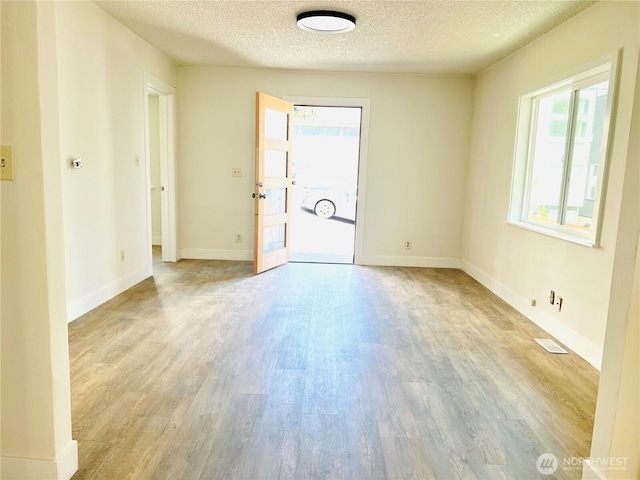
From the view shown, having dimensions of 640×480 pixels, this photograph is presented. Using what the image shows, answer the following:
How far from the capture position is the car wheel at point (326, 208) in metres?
9.70

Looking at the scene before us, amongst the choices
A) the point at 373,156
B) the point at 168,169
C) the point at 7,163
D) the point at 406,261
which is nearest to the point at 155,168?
the point at 168,169

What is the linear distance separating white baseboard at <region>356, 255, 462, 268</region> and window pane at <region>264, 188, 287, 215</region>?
1.23 meters

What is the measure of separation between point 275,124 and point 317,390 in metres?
3.61

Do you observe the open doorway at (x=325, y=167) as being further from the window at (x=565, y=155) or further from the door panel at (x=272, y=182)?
the window at (x=565, y=155)

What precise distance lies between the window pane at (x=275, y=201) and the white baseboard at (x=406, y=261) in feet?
4.02

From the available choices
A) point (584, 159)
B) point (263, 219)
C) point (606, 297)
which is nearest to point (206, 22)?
point (263, 219)

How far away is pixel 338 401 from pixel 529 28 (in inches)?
131

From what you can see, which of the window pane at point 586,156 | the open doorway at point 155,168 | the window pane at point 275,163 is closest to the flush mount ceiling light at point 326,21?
the window pane at point 275,163

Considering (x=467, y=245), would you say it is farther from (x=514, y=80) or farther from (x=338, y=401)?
(x=338, y=401)

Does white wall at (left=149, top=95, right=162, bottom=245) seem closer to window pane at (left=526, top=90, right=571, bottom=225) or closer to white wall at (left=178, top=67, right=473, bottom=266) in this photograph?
white wall at (left=178, top=67, right=473, bottom=266)

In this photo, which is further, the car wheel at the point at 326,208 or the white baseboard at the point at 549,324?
the car wheel at the point at 326,208

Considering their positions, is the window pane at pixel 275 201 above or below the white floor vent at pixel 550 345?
above

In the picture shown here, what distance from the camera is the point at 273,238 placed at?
17.9 feet

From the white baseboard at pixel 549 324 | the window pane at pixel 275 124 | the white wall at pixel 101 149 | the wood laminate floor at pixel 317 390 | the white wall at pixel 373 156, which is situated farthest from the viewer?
the white wall at pixel 373 156
